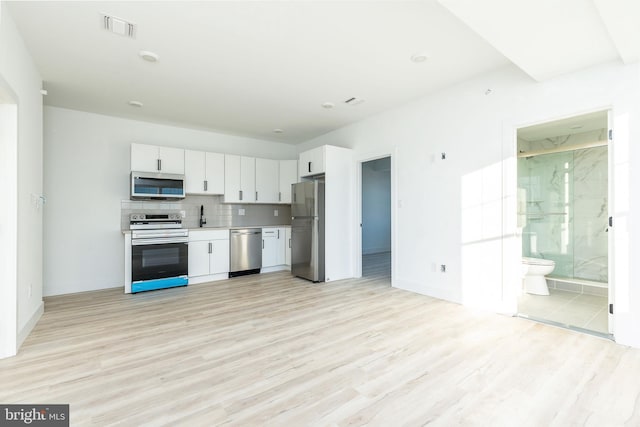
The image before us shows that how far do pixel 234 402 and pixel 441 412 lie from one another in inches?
47.0

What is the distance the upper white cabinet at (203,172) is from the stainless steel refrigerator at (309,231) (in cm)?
142

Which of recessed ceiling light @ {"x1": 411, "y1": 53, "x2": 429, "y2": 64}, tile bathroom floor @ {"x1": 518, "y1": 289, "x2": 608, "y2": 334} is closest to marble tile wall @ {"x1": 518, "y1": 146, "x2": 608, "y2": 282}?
tile bathroom floor @ {"x1": 518, "y1": 289, "x2": 608, "y2": 334}

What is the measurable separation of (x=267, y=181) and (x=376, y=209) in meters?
3.85

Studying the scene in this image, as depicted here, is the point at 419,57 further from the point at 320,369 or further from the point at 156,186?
the point at 156,186

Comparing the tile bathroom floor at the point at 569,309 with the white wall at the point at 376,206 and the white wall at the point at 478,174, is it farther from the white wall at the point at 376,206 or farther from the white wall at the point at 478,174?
the white wall at the point at 376,206

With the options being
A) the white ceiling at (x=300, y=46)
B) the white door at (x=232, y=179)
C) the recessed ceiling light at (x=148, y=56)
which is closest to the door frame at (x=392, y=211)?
the white ceiling at (x=300, y=46)

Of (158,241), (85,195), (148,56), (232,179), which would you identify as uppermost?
(148,56)

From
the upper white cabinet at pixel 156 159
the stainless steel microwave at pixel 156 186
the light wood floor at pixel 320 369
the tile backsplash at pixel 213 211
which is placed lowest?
the light wood floor at pixel 320 369

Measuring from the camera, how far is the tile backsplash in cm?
490

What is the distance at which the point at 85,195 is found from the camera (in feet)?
14.8

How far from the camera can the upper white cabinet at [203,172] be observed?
5.06 m

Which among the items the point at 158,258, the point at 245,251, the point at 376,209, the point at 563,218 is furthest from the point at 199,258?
the point at 563,218

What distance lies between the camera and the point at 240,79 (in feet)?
11.3

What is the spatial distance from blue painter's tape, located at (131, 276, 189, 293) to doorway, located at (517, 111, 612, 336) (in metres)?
4.65
